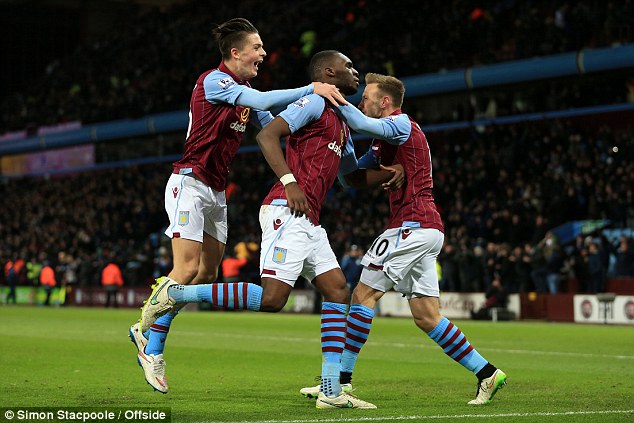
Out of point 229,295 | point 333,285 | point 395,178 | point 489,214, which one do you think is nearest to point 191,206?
point 229,295

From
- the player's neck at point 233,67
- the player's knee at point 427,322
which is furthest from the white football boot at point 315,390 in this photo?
the player's neck at point 233,67

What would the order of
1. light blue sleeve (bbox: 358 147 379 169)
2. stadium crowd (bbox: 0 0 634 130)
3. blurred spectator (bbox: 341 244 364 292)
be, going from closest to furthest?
light blue sleeve (bbox: 358 147 379 169), blurred spectator (bbox: 341 244 364 292), stadium crowd (bbox: 0 0 634 130)

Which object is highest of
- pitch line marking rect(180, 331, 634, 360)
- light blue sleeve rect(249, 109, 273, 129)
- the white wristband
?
light blue sleeve rect(249, 109, 273, 129)

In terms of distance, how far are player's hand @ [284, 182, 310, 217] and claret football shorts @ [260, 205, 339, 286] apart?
0.11 meters

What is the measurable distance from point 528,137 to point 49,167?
2731cm

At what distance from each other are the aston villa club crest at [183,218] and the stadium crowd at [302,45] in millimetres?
21170

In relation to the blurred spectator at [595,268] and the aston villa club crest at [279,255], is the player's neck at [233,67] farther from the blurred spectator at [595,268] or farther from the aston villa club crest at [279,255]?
the blurred spectator at [595,268]

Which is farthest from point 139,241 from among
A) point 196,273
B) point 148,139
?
point 196,273

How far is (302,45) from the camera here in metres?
A: 38.6

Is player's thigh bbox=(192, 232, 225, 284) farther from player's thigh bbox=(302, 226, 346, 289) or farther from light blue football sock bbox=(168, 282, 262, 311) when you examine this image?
player's thigh bbox=(302, 226, 346, 289)

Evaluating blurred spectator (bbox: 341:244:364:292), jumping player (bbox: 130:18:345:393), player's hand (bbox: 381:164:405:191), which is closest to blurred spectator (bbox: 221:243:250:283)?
blurred spectator (bbox: 341:244:364:292)

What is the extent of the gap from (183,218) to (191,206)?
12 centimetres

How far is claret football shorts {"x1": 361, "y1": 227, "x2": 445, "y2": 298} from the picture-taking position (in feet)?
25.9

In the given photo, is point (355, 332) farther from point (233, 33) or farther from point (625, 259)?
point (625, 259)
